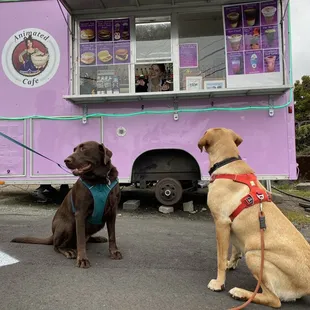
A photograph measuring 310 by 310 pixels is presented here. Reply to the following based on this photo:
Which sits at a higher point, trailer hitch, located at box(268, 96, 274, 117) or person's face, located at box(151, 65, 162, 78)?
person's face, located at box(151, 65, 162, 78)

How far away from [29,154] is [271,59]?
4679 mm

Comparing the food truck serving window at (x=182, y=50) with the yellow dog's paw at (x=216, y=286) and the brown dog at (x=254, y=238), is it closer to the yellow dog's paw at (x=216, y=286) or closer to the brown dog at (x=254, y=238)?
the brown dog at (x=254, y=238)

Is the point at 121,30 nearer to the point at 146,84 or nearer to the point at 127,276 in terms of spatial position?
the point at 146,84

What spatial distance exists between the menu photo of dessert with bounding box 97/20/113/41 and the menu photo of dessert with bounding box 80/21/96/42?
94 mm

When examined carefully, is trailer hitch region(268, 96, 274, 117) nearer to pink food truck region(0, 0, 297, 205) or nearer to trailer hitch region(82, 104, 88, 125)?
pink food truck region(0, 0, 297, 205)

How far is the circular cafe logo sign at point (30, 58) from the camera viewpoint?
6.43m

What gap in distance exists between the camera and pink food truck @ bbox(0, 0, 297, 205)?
5957 mm

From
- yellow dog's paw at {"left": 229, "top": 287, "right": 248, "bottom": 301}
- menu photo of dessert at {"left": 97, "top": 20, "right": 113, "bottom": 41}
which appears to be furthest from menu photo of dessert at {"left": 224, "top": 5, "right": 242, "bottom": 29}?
yellow dog's paw at {"left": 229, "top": 287, "right": 248, "bottom": 301}

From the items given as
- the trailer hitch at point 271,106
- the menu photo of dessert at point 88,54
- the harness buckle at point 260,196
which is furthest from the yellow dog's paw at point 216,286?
the menu photo of dessert at point 88,54

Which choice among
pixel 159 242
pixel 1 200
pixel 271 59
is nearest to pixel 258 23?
pixel 271 59

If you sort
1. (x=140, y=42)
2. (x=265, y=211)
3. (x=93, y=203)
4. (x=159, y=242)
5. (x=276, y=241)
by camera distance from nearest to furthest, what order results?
(x=276, y=241)
(x=265, y=211)
(x=93, y=203)
(x=159, y=242)
(x=140, y=42)

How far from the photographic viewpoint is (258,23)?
596 cm

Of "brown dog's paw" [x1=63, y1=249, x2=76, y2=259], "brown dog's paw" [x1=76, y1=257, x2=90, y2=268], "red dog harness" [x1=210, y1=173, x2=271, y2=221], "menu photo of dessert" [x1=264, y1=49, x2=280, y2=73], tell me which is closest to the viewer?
"red dog harness" [x1=210, y1=173, x2=271, y2=221]

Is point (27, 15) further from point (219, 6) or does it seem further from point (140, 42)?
point (219, 6)
